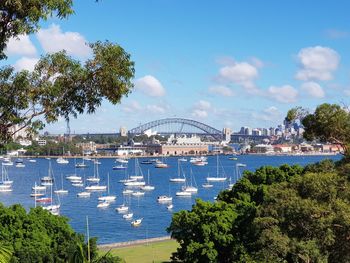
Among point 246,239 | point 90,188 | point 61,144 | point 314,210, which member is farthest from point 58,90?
point 61,144

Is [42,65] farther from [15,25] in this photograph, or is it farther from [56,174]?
[56,174]

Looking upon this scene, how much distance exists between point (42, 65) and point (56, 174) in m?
74.2

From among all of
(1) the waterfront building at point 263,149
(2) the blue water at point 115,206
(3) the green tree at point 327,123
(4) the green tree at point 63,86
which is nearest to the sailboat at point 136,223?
(2) the blue water at point 115,206

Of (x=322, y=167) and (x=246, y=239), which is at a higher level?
(x=322, y=167)

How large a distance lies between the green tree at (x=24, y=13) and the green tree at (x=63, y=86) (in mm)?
818

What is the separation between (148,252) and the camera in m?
22.9

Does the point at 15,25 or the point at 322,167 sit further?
the point at 322,167

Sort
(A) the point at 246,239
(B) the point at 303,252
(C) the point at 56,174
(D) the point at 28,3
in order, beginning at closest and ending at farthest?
(D) the point at 28,3
(B) the point at 303,252
(A) the point at 246,239
(C) the point at 56,174

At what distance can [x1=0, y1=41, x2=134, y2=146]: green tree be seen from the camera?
6375 mm

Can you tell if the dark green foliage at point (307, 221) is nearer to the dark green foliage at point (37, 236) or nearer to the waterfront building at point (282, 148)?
the dark green foliage at point (37, 236)

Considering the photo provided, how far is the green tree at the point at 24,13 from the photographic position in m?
5.45

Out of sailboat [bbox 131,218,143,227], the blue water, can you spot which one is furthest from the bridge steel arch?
sailboat [bbox 131,218,143,227]

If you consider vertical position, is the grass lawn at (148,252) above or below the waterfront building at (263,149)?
below

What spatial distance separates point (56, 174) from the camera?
78.8m
